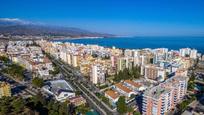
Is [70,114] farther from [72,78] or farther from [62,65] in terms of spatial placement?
[62,65]

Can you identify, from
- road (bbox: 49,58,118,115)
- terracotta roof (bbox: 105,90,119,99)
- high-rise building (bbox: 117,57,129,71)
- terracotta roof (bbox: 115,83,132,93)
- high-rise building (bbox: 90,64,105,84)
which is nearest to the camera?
road (bbox: 49,58,118,115)

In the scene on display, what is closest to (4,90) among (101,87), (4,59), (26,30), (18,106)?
(18,106)

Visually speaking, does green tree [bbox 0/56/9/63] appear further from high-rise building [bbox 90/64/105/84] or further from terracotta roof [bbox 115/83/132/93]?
terracotta roof [bbox 115/83/132/93]

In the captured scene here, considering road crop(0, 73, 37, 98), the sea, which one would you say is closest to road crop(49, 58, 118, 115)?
road crop(0, 73, 37, 98)

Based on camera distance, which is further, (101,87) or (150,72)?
(150,72)

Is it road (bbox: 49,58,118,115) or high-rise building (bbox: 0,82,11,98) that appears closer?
road (bbox: 49,58,118,115)

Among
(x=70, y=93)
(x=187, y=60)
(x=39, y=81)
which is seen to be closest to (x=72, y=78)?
(x=39, y=81)

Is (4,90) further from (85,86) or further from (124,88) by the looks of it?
(124,88)
